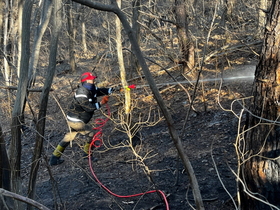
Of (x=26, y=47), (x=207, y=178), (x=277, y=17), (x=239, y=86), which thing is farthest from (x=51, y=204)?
(x=239, y=86)

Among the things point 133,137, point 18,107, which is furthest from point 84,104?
point 18,107

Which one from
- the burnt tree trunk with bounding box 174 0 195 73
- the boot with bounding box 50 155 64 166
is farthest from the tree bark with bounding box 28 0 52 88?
the burnt tree trunk with bounding box 174 0 195 73

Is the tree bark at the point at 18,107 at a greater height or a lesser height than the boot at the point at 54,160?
greater

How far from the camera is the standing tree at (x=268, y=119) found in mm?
3609

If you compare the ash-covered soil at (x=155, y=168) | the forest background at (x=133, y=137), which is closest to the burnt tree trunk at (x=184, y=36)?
the forest background at (x=133, y=137)

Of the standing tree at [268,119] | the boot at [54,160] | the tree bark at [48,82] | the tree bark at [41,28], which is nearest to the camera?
the standing tree at [268,119]

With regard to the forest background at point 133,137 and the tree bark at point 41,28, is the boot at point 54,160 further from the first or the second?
the tree bark at point 41,28

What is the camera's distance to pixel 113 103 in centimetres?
1102

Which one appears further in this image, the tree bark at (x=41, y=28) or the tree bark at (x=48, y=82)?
the tree bark at (x=41, y=28)

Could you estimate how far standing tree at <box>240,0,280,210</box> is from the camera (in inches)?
142

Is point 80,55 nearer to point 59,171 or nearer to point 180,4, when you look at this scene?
point 180,4

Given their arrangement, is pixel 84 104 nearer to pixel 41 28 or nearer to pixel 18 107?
pixel 41 28

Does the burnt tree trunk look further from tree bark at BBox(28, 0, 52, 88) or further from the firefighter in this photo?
tree bark at BBox(28, 0, 52, 88)

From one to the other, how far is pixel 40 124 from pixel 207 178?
9.29ft
